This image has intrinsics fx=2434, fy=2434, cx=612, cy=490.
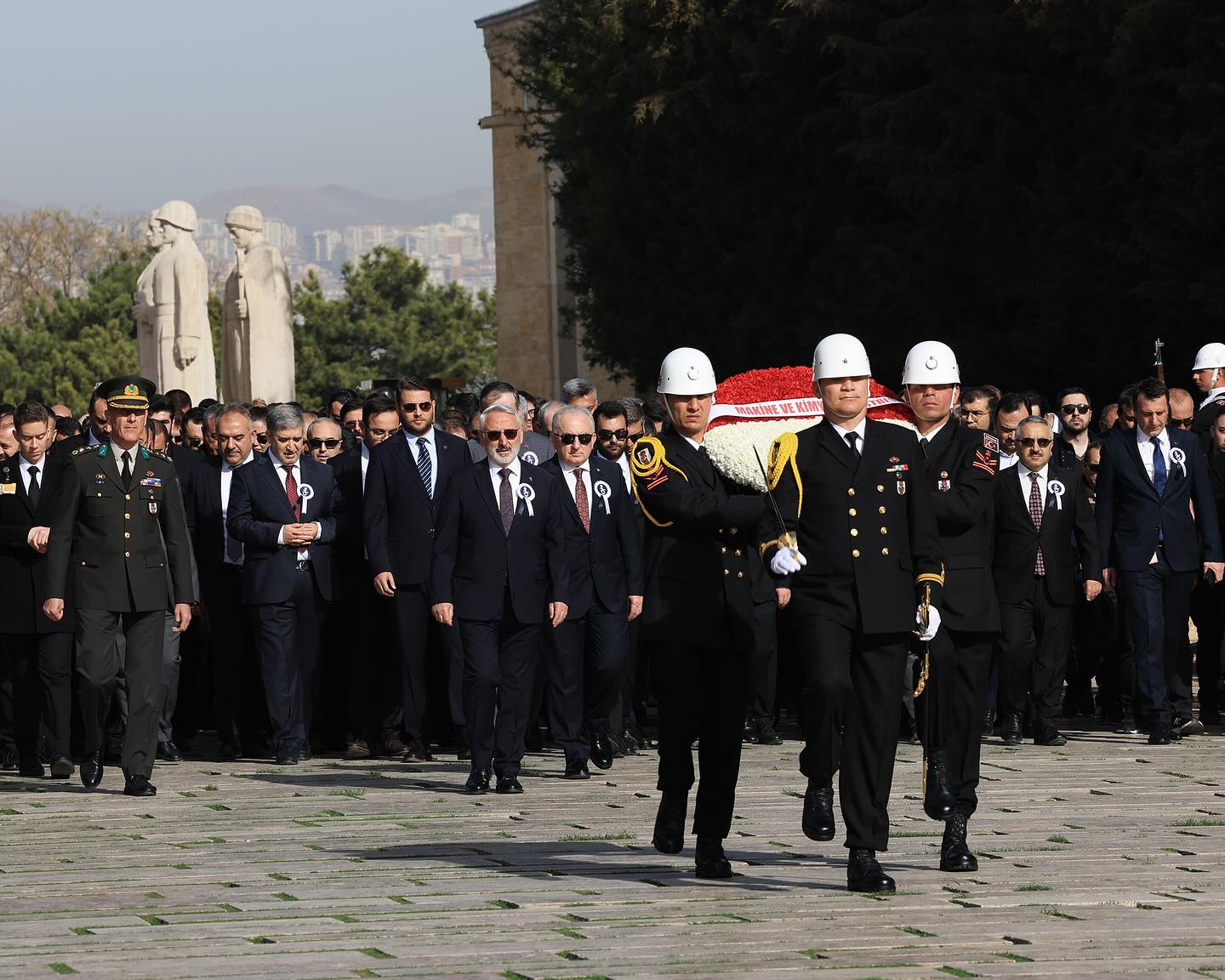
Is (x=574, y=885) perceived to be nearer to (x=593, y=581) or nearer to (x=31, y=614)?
(x=593, y=581)

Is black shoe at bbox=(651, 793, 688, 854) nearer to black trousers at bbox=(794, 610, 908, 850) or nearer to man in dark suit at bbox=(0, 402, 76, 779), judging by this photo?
black trousers at bbox=(794, 610, 908, 850)

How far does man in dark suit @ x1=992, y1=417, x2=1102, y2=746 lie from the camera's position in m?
15.3

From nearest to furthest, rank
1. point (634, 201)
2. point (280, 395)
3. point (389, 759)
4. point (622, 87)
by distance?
point (389, 759) < point (280, 395) < point (622, 87) < point (634, 201)

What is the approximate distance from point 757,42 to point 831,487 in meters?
28.5

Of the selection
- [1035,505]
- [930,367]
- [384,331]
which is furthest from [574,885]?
[384,331]

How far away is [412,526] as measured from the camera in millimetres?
15062

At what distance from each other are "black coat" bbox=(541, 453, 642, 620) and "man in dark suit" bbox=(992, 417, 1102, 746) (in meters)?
2.44

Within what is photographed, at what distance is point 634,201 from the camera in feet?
145

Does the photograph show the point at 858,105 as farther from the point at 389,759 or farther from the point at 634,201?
the point at 389,759

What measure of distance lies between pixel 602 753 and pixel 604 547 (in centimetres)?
119

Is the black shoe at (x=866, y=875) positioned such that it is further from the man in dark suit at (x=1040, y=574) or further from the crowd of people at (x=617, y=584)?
the man in dark suit at (x=1040, y=574)

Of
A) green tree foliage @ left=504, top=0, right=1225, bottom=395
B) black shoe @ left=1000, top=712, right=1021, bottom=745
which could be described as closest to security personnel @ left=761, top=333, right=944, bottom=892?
black shoe @ left=1000, top=712, right=1021, bottom=745

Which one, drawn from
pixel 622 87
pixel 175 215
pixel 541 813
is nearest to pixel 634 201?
pixel 622 87

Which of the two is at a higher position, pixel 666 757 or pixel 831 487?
pixel 831 487
